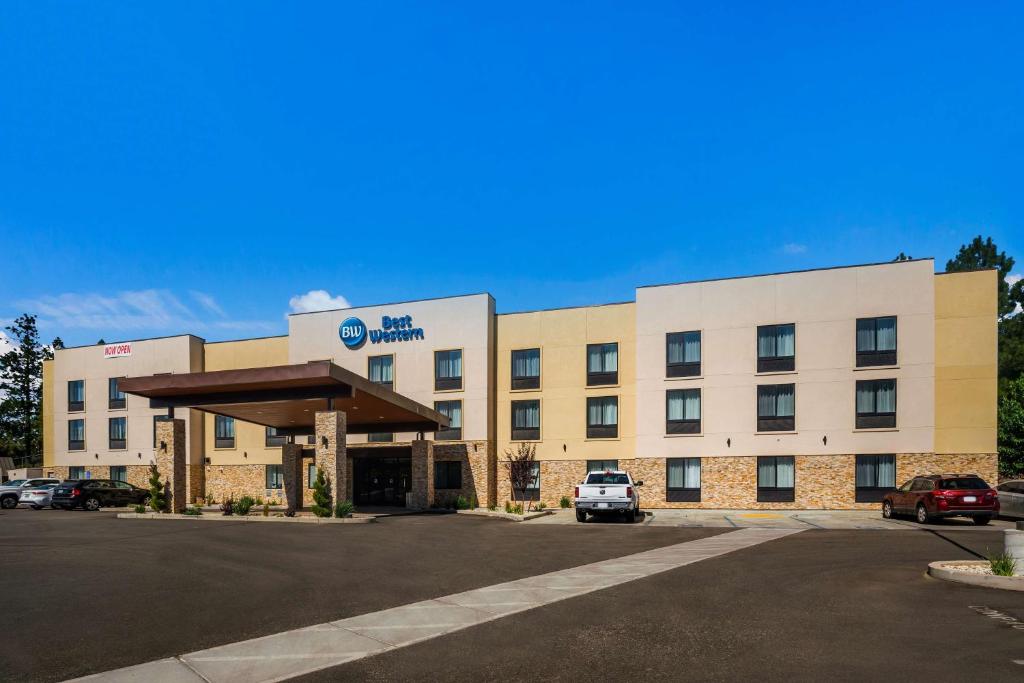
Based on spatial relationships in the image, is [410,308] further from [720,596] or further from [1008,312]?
[1008,312]

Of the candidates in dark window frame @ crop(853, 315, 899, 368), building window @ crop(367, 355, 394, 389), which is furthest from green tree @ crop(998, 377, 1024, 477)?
building window @ crop(367, 355, 394, 389)

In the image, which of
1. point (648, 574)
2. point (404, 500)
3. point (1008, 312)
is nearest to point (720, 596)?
point (648, 574)

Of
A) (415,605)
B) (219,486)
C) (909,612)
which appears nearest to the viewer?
(909,612)

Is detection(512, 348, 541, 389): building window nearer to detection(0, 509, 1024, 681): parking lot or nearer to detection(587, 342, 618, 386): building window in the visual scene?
detection(587, 342, 618, 386): building window

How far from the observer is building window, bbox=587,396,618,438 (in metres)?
34.2

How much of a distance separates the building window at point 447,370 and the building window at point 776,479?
49.2ft

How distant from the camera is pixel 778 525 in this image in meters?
23.3

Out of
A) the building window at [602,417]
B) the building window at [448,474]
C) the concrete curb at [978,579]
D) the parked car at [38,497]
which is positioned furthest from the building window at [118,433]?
the concrete curb at [978,579]

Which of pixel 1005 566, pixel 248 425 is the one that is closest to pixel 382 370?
pixel 248 425

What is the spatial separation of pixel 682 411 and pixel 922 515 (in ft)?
36.7

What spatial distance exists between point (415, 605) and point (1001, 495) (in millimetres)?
26133

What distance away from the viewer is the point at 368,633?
8773 mm

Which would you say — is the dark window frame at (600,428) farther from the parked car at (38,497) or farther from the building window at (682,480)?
→ the parked car at (38,497)

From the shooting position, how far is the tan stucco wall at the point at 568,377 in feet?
112
